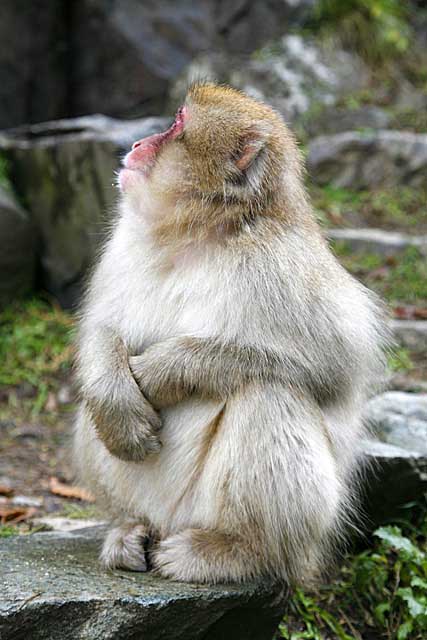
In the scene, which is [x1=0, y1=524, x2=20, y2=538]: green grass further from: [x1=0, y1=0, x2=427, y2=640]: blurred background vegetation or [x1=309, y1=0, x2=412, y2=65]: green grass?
[x1=309, y1=0, x2=412, y2=65]: green grass

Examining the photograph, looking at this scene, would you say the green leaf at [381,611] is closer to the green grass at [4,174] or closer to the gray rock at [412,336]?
the gray rock at [412,336]

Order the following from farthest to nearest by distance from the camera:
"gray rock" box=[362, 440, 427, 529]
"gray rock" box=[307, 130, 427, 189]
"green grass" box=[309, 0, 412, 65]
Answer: "green grass" box=[309, 0, 412, 65]
"gray rock" box=[307, 130, 427, 189]
"gray rock" box=[362, 440, 427, 529]

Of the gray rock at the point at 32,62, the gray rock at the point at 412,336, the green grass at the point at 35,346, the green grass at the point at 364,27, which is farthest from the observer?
the green grass at the point at 364,27

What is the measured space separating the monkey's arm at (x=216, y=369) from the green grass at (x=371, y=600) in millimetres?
850

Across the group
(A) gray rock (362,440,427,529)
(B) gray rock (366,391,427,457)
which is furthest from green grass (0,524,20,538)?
(B) gray rock (366,391,427,457)

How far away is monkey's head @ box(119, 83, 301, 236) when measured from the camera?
2.85 m

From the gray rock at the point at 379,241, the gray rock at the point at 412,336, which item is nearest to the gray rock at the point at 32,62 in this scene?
the gray rock at the point at 379,241

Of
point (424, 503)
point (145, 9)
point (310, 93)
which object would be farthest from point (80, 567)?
point (145, 9)

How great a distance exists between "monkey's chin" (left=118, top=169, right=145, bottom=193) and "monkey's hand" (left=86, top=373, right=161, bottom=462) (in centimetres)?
63

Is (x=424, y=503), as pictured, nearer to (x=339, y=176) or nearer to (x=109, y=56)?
(x=339, y=176)

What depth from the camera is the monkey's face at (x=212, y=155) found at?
112 inches

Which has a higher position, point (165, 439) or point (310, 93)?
point (310, 93)

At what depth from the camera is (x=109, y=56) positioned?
30.0 feet

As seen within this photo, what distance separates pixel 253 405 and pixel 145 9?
7.21m
